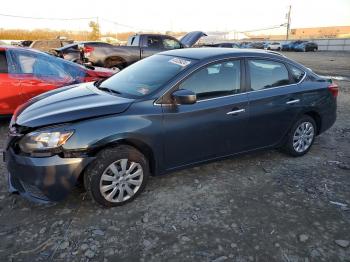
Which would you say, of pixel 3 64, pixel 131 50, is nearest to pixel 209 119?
pixel 3 64

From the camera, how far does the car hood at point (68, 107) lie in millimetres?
3197

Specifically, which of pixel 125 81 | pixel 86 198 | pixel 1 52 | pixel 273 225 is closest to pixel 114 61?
pixel 1 52

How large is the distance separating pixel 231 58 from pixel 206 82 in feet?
1.71

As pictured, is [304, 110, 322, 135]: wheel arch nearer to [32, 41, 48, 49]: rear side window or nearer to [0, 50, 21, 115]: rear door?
[0, 50, 21, 115]: rear door

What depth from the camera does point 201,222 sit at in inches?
128

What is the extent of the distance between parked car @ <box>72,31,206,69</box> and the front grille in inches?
386

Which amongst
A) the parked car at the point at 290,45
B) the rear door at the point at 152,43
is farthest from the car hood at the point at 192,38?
the parked car at the point at 290,45

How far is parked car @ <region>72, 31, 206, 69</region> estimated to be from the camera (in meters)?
12.4

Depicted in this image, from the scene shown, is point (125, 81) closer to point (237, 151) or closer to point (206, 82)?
point (206, 82)

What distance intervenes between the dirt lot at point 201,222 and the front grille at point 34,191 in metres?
0.25

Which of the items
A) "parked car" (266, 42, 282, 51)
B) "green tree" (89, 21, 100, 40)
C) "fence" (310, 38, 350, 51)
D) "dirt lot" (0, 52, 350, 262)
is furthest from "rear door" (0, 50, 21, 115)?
"green tree" (89, 21, 100, 40)

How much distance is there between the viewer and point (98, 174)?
10.6ft

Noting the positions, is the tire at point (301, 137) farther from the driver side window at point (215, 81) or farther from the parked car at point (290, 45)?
the parked car at point (290, 45)

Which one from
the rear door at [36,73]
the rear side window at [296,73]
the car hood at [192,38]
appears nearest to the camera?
the rear side window at [296,73]
